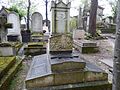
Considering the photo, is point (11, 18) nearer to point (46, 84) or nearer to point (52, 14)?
point (52, 14)

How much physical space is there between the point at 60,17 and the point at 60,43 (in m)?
1.74

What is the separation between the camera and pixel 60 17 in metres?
7.69

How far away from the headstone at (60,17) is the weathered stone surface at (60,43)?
1.29 meters

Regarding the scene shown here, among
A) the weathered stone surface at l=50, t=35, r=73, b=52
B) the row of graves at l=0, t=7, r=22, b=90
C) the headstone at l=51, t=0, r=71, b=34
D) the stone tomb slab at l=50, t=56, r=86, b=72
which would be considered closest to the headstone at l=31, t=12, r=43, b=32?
the row of graves at l=0, t=7, r=22, b=90

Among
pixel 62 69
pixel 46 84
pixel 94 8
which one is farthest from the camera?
pixel 94 8

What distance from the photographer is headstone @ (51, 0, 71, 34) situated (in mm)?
7582

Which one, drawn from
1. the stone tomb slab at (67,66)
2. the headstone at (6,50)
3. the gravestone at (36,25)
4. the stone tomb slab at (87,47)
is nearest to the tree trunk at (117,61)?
the stone tomb slab at (67,66)

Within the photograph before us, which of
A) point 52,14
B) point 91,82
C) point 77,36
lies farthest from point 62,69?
point 77,36

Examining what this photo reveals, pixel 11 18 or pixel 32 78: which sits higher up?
pixel 11 18

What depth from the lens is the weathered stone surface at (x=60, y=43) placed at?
20.7ft

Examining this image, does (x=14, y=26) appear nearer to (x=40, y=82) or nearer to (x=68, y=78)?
(x=40, y=82)

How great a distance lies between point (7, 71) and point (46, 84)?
1.57 metres

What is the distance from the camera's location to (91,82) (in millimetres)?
4488

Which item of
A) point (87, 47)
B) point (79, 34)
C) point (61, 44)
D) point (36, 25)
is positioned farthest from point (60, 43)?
point (36, 25)
